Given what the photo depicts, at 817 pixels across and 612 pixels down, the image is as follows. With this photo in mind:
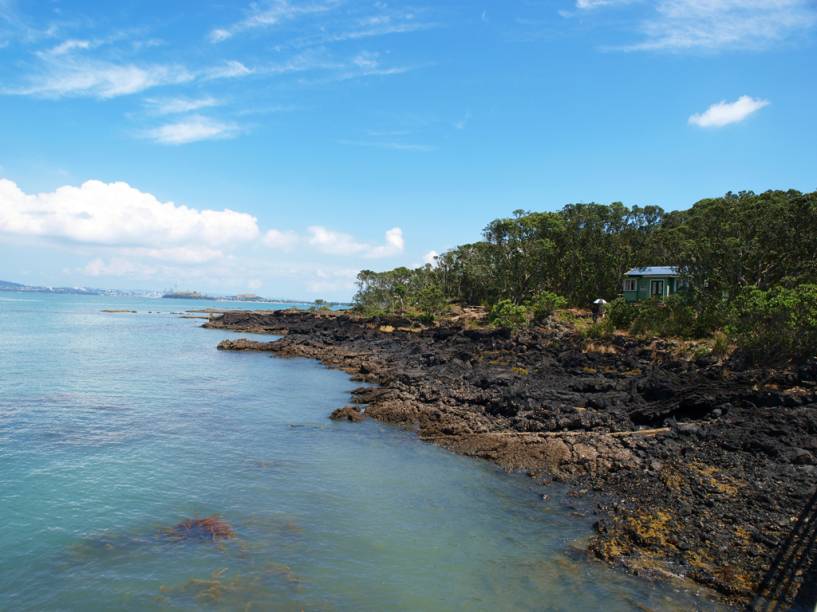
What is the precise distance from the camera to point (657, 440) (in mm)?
15273

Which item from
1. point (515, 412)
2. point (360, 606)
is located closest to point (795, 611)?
point (360, 606)

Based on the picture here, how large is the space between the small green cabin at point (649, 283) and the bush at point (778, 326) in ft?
72.8

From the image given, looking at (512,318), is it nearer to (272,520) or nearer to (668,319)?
(668,319)

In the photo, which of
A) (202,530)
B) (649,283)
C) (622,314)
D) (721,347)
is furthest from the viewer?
(649,283)

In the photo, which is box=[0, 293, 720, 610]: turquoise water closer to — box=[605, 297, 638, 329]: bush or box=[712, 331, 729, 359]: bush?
box=[712, 331, 729, 359]: bush

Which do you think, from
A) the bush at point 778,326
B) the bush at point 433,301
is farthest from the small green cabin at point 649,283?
the bush at point 433,301

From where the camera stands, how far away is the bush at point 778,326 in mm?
23234

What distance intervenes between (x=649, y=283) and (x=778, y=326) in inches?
1090

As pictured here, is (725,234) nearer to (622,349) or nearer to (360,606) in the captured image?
(622,349)

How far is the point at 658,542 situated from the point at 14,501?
14.4 m

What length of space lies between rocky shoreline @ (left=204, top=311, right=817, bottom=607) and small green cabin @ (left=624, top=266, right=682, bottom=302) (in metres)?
18.4

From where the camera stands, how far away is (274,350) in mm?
47031

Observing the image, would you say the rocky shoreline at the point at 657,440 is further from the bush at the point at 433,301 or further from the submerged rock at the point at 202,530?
the bush at the point at 433,301

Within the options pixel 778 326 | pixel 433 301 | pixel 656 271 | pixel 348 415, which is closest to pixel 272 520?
pixel 348 415
